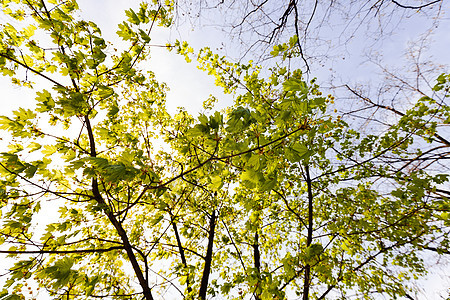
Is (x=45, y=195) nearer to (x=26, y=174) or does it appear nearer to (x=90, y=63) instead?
(x=26, y=174)

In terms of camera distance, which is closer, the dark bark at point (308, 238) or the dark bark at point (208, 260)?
the dark bark at point (308, 238)

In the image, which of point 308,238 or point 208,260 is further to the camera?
point 208,260

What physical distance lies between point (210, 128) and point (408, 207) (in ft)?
15.8

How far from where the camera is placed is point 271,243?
6.62m

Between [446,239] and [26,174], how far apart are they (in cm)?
719

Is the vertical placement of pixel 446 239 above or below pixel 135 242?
below

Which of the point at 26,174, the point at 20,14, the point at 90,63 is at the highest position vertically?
the point at 20,14

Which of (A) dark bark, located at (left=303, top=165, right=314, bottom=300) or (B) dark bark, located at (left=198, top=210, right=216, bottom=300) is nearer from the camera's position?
(A) dark bark, located at (left=303, top=165, right=314, bottom=300)

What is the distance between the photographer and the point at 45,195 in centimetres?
248

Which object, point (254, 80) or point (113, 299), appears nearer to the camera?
point (113, 299)

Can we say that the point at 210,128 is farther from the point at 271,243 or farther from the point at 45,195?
the point at 271,243

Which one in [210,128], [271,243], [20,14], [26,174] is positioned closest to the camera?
[210,128]

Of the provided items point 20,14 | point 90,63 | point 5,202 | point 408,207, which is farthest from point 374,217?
point 20,14

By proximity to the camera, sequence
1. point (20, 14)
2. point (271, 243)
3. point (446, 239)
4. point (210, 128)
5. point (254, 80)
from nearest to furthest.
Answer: point (210, 128), point (20, 14), point (446, 239), point (254, 80), point (271, 243)
